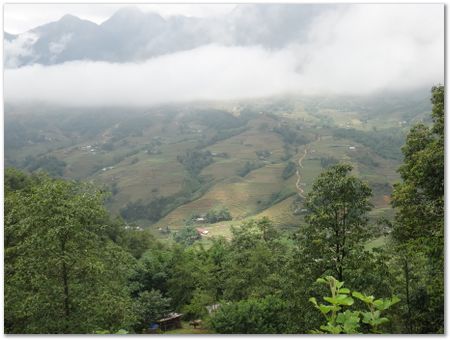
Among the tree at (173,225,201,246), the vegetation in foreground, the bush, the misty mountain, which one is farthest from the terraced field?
the vegetation in foreground

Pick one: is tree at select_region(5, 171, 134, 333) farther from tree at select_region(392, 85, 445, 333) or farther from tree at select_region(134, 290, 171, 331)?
tree at select_region(134, 290, 171, 331)

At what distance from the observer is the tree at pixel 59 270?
7.53 metres

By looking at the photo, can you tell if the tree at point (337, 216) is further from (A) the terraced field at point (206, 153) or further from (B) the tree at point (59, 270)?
(A) the terraced field at point (206, 153)

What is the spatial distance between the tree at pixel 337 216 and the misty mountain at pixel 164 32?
2793 millimetres

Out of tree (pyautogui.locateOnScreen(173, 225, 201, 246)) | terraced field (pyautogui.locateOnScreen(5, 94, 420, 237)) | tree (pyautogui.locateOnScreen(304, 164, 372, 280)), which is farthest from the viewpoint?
terraced field (pyautogui.locateOnScreen(5, 94, 420, 237))

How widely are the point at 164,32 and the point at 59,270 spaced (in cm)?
532

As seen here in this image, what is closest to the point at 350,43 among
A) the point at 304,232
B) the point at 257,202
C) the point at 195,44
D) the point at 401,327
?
the point at 195,44

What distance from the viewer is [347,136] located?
66.8m

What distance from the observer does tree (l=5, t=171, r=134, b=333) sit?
7.53 meters

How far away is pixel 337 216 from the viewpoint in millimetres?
7598

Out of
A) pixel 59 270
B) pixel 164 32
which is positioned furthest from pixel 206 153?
pixel 59 270

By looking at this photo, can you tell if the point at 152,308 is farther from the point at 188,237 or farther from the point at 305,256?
the point at 188,237

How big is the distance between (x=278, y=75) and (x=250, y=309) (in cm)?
675

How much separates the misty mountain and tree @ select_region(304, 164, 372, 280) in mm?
2793
